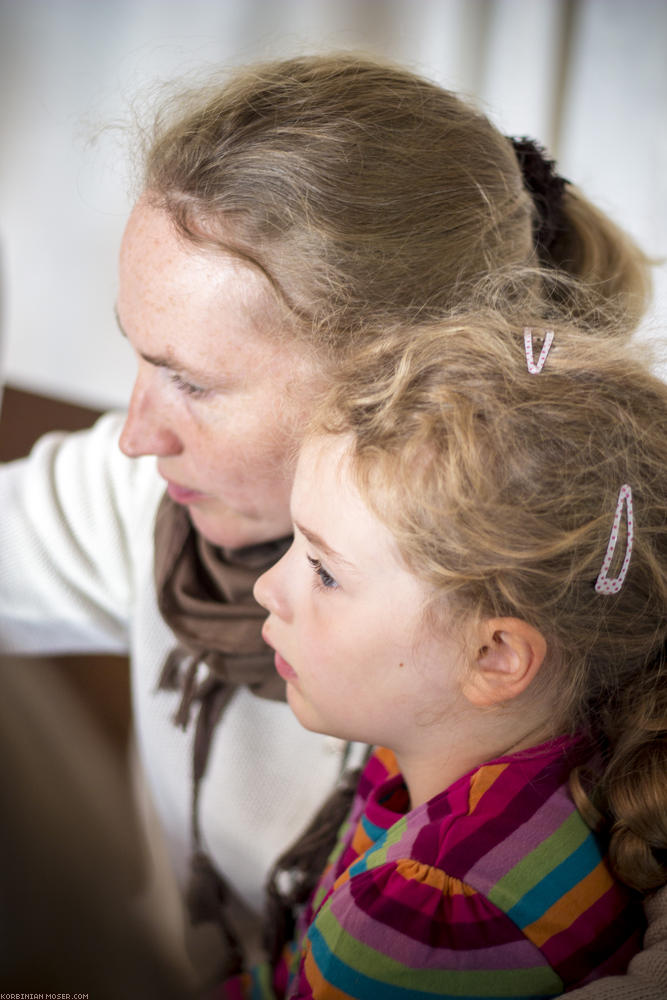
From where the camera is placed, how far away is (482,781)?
59 cm

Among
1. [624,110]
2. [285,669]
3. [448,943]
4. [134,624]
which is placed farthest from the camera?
[624,110]

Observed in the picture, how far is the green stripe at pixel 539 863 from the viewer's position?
1.78 ft

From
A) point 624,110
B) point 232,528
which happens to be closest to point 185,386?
point 232,528

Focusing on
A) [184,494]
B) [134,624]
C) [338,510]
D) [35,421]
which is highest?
[338,510]

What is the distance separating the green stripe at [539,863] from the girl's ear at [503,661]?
3.6 inches

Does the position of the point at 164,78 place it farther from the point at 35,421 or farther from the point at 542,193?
the point at 35,421

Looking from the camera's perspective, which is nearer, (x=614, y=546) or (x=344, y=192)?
(x=614, y=546)

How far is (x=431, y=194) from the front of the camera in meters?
0.69

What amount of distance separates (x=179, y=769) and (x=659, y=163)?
1.17 metres

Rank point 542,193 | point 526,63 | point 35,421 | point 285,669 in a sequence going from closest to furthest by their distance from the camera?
point 285,669
point 542,193
point 526,63
point 35,421

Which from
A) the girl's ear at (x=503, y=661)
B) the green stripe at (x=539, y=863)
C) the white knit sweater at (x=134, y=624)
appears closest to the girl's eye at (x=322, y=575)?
the girl's ear at (x=503, y=661)

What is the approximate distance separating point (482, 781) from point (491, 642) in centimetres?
9

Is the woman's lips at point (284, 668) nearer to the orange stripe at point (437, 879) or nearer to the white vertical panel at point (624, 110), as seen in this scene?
the orange stripe at point (437, 879)

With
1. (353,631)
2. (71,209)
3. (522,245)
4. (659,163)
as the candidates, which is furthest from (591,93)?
(353,631)
